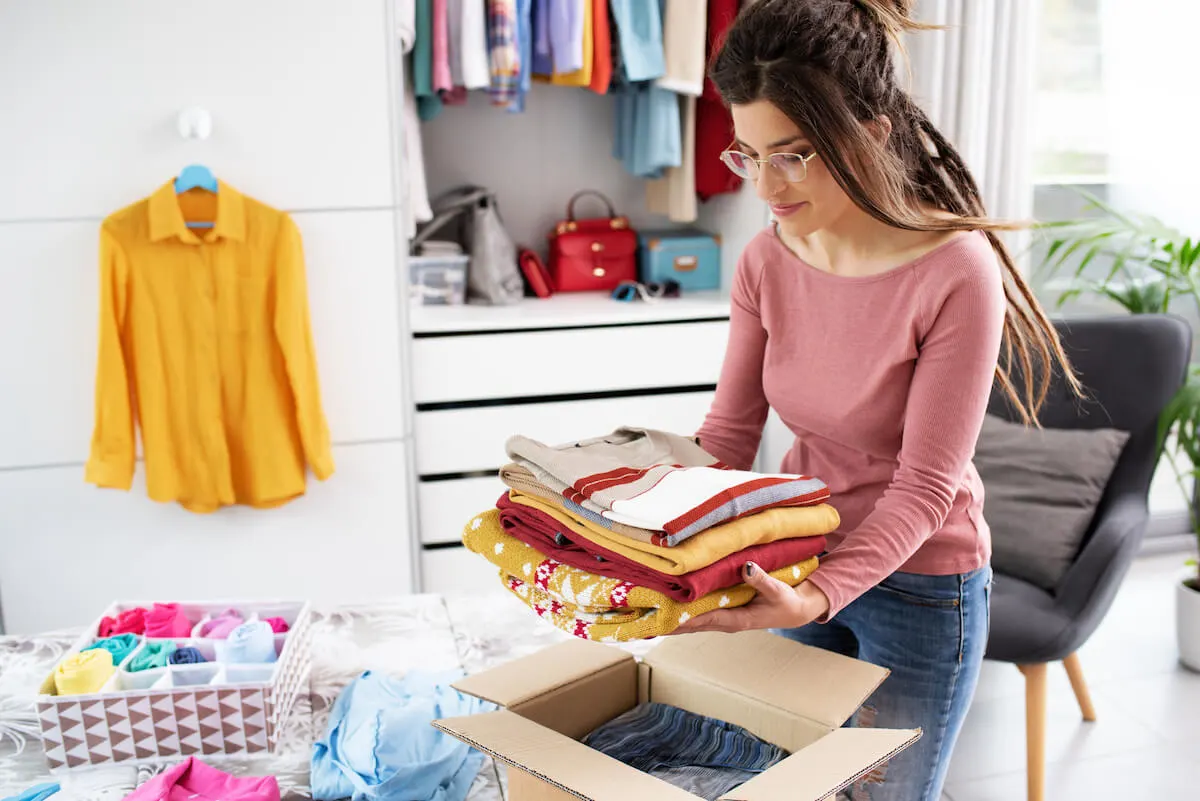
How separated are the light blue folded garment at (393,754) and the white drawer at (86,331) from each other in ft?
4.96

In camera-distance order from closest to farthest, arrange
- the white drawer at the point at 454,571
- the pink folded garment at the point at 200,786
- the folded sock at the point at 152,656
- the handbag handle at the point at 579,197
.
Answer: the pink folded garment at the point at 200,786 → the folded sock at the point at 152,656 → the white drawer at the point at 454,571 → the handbag handle at the point at 579,197

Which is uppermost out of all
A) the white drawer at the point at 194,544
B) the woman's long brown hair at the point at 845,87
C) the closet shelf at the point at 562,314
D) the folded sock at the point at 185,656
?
the woman's long brown hair at the point at 845,87

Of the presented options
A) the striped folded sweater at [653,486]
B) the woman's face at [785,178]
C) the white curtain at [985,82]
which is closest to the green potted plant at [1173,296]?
the white curtain at [985,82]

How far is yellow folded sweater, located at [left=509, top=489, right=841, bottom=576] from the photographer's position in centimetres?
98

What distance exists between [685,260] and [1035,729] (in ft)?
5.76

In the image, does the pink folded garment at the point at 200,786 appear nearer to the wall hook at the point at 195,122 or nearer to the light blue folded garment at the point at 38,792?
the light blue folded garment at the point at 38,792

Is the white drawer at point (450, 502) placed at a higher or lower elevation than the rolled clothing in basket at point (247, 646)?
lower

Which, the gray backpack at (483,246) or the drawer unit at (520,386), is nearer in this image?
the drawer unit at (520,386)

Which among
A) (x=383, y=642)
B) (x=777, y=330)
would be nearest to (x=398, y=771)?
(x=383, y=642)

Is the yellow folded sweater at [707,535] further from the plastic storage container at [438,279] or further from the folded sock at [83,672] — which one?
the plastic storage container at [438,279]

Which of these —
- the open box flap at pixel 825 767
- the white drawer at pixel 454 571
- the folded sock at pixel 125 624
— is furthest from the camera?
the white drawer at pixel 454 571

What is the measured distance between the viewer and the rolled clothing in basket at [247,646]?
1377 millimetres

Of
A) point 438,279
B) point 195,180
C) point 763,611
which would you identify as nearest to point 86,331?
point 195,180

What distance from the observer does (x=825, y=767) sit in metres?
0.90
